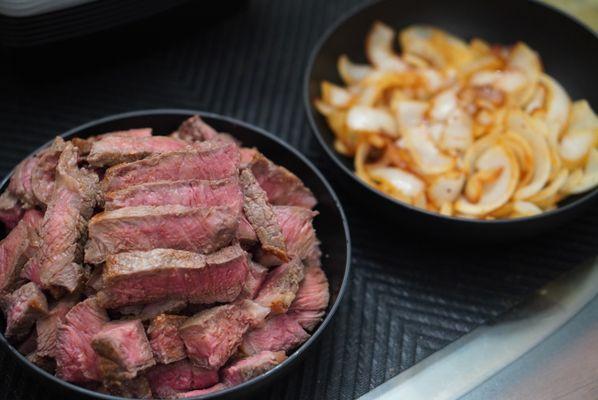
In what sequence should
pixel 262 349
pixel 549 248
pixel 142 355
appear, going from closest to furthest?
pixel 142 355, pixel 262 349, pixel 549 248

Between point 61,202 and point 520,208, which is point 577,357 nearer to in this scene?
point 520,208

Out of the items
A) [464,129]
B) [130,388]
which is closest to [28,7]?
[130,388]

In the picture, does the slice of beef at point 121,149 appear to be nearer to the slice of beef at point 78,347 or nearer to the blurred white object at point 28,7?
the slice of beef at point 78,347

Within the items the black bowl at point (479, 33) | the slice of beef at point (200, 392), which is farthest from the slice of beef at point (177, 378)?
the black bowl at point (479, 33)

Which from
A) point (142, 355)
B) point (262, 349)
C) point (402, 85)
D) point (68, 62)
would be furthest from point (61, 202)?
point (402, 85)

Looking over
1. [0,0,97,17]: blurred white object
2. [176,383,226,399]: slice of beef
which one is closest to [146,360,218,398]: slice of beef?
[176,383,226,399]: slice of beef

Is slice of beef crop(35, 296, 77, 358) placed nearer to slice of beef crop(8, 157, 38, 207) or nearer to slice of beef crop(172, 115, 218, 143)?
slice of beef crop(8, 157, 38, 207)
